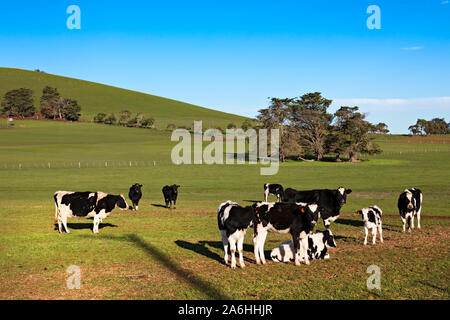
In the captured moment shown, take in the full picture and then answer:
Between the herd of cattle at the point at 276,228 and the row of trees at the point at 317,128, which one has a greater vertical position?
the row of trees at the point at 317,128

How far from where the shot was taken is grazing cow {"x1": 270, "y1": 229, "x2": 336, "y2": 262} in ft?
39.8

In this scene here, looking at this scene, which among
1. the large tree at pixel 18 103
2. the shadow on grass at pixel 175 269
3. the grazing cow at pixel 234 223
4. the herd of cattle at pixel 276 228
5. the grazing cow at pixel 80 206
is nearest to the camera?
the shadow on grass at pixel 175 269

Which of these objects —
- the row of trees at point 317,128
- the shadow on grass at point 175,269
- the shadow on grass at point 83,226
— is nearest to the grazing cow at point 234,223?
the shadow on grass at point 175,269

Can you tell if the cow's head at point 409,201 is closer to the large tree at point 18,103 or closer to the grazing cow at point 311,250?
the grazing cow at point 311,250

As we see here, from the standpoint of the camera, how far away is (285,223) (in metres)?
12.1

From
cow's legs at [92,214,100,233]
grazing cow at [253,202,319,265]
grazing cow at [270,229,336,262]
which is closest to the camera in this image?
grazing cow at [253,202,319,265]

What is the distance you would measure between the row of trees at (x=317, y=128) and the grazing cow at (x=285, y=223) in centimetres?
6156

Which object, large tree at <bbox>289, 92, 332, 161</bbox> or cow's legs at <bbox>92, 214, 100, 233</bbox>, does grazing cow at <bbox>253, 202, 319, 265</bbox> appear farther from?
large tree at <bbox>289, 92, 332, 161</bbox>

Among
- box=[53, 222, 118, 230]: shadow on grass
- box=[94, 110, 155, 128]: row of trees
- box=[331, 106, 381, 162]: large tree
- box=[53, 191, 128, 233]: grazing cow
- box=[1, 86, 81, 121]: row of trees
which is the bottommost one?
box=[53, 222, 118, 230]: shadow on grass

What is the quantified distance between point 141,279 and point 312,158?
243ft

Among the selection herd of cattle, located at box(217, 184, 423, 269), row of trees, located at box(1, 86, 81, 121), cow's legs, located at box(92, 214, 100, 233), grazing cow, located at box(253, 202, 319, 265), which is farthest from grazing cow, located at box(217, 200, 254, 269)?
row of trees, located at box(1, 86, 81, 121)

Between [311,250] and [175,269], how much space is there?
14.3ft

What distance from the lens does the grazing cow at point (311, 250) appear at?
12.1 m
